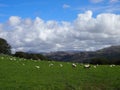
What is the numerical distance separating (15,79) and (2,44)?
3907 inches

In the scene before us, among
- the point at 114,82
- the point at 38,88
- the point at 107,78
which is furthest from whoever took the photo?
the point at 107,78

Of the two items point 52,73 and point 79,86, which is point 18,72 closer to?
point 52,73

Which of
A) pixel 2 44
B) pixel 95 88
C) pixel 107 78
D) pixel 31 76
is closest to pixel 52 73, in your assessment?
pixel 31 76

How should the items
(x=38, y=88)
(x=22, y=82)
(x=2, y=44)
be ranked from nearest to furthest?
(x=38, y=88) < (x=22, y=82) < (x=2, y=44)

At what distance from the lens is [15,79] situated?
34.2 metres

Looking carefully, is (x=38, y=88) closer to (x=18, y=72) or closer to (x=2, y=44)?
(x=18, y=72)

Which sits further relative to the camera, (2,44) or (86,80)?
(2,44)

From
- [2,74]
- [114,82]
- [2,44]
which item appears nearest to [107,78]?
[114,82]

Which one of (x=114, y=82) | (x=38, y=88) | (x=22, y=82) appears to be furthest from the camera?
(x=114, y=82)

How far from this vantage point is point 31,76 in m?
36.9

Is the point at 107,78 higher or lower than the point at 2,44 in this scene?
lower

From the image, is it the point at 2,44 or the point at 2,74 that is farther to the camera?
the point at 2,44

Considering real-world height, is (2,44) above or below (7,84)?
above

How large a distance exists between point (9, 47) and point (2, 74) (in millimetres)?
99443
